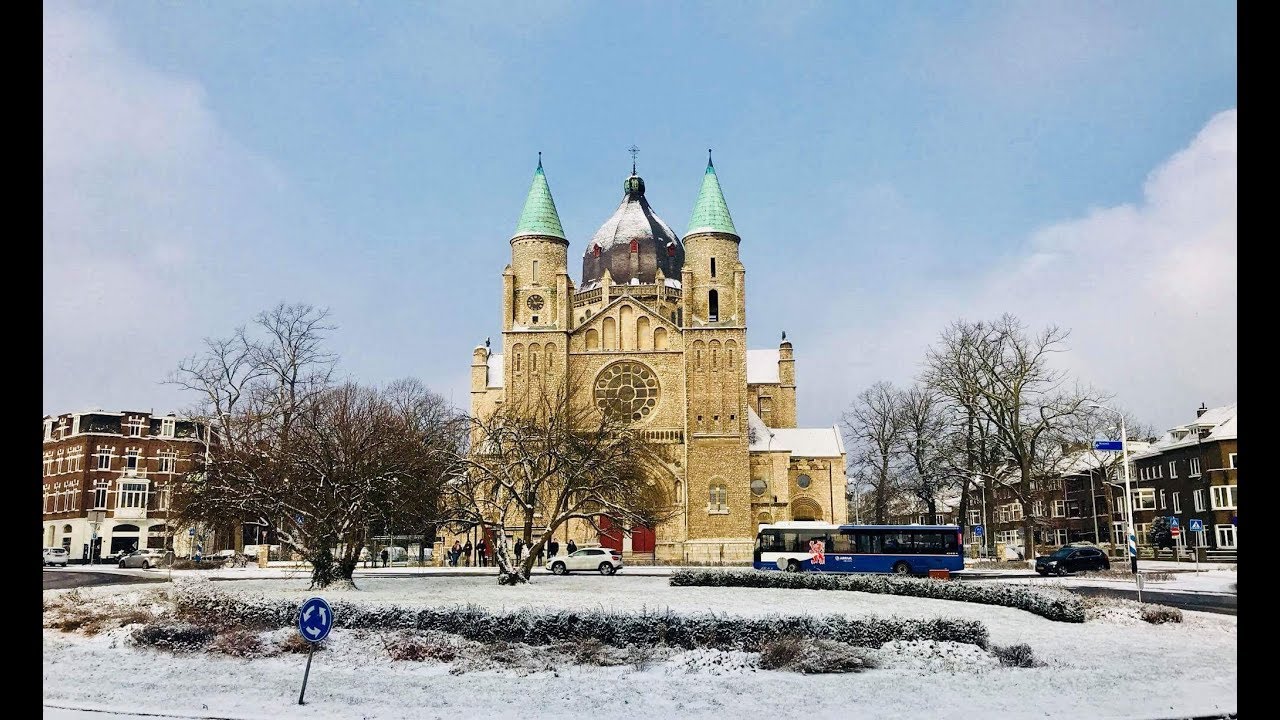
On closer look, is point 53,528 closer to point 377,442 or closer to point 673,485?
point 673,485

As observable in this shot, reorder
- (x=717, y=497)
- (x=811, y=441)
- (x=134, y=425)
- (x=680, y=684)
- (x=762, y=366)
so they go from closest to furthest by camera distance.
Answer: (x=680, y=684)
(x=717, y=497)
(x=811, y=441)
(x=134, y=425)
(x=762, y=366)

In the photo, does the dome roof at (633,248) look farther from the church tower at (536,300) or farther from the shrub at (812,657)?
the shrub at (812,657)

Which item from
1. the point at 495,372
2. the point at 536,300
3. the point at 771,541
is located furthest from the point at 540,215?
the point at 771,541

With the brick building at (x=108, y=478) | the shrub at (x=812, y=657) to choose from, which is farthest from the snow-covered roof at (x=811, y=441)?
the shrub at (x=812, y=657)

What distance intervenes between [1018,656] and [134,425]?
2741 inches

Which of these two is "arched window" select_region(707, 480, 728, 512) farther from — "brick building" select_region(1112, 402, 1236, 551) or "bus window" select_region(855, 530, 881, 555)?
"brick building" select_region(1112, 402, 1236, 551)

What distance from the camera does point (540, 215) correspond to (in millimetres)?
62031

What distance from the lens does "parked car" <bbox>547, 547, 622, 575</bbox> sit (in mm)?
38719

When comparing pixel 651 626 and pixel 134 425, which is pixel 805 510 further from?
pixel 134 425

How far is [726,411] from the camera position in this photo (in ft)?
186

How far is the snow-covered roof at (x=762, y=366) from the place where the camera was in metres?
72.5

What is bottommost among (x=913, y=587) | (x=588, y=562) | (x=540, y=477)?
(x=588, y=562)

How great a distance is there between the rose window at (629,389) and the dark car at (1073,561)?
85.5 ft

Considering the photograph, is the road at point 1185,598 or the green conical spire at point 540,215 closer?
the road at point 1185,598
